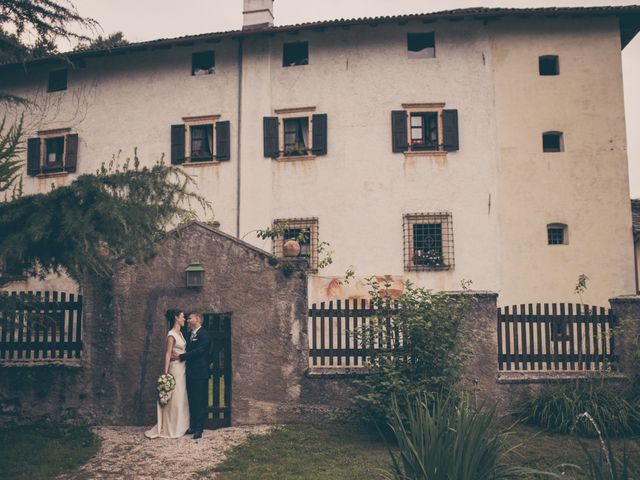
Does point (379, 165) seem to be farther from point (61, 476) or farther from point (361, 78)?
point (61, 476)

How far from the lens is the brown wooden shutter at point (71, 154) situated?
62.9ft

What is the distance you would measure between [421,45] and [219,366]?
1245cm

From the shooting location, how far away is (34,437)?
27.2 feet

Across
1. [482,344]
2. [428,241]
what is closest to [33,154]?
[428,241]

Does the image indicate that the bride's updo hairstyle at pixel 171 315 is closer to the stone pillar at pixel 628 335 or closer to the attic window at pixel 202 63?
the stone pillar at pixel 628 335

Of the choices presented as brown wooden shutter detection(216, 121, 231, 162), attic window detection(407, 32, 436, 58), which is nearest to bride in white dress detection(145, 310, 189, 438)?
brown wooden shutter detection(216, 121, 231, 162)

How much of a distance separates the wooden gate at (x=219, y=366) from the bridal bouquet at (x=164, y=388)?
715mm

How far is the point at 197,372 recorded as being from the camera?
27.7 ft

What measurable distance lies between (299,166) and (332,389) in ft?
32.3

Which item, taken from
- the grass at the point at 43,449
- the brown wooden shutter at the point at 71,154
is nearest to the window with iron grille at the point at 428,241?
the grass at the point at 43,449

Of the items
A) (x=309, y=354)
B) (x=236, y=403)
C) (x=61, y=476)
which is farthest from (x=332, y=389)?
(x=61, y=476)

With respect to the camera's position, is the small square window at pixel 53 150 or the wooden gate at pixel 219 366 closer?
the wooden gate at pixel 219 366

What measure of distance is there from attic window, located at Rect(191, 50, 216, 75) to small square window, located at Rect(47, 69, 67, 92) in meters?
4.52

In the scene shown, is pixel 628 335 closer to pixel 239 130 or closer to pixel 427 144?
pixel 427 144
